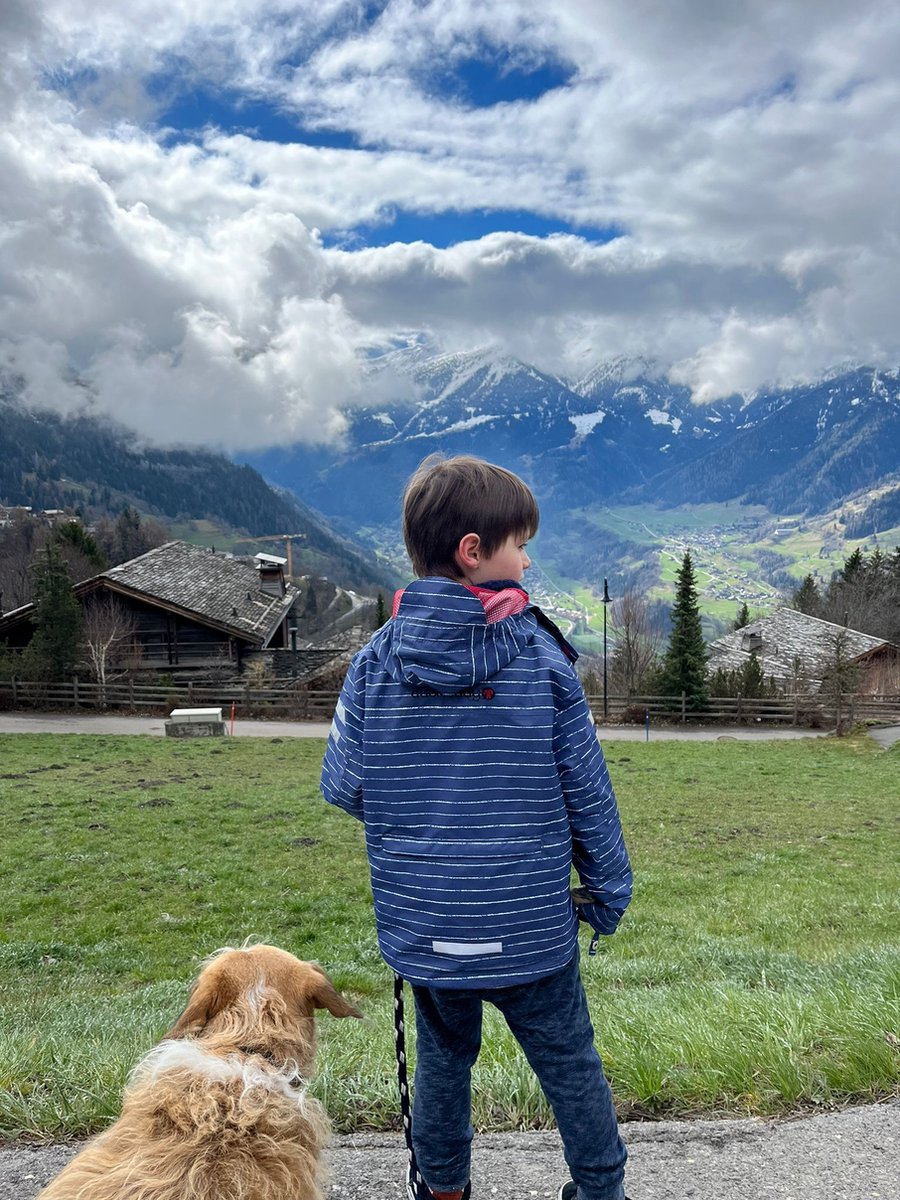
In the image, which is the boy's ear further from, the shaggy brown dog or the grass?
the grass

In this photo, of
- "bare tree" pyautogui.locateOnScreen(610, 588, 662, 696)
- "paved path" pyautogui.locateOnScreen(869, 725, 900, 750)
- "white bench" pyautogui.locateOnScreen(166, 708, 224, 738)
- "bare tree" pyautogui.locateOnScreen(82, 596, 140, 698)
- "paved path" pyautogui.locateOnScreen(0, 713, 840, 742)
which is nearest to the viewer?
"white bench" pyautogui.locateOnScreen(166, 708, 224, 738)

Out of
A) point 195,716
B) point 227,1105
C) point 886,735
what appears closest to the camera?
point 227,1105

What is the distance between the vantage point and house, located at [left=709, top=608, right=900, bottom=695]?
47.8 meters

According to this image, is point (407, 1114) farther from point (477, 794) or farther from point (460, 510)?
point (460, 510)

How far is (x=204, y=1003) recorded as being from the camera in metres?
2.11

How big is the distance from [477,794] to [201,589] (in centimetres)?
4370

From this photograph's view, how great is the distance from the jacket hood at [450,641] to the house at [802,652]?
46.6 meters

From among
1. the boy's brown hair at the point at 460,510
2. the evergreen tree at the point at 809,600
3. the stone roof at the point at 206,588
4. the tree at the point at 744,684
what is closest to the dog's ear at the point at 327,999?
the boy's brown hair at the point at 460,510

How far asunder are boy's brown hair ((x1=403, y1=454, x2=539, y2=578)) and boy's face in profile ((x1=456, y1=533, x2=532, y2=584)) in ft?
0.06

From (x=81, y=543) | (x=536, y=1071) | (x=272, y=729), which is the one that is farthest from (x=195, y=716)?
(x=81, y=543)

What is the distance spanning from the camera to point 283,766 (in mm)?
22422

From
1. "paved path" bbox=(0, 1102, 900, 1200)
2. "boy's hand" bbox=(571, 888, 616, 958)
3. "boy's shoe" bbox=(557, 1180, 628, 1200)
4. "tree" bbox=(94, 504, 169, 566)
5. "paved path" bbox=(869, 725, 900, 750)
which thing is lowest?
"paved path" bbox=(869, 725, 900, 750)

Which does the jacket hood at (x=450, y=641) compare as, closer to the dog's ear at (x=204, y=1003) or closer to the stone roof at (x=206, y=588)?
the dog's ear at (x=204, y=1003)

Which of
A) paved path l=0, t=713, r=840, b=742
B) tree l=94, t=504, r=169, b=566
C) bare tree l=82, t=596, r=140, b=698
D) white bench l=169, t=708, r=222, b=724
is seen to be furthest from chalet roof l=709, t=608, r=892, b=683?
tree l=94, t=504, r=169, b=566
